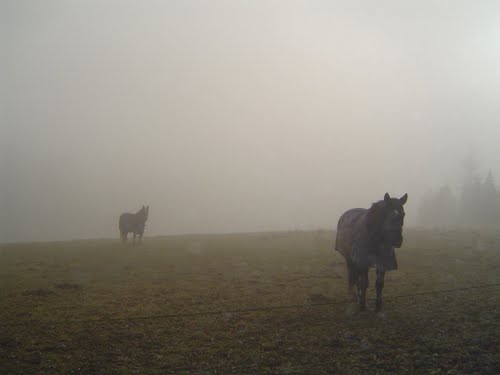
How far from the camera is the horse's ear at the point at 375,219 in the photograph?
1128cm

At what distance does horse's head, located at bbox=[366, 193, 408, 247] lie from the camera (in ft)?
35.8

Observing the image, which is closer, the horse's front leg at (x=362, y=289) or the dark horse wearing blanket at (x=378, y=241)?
the dark horse wearing blanket at (x=378, y=241)

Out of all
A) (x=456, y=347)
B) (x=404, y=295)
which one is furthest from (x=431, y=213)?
(x=456, y=347)

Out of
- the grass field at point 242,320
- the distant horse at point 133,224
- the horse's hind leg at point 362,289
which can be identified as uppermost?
the distant horse at point 133,224

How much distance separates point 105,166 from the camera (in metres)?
184

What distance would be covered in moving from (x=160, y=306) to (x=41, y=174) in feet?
480

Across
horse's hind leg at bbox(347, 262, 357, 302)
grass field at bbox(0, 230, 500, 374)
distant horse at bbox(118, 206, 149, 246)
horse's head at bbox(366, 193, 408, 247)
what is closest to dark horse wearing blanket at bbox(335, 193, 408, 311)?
horse's head at bbox(366, 193, 408, 247)

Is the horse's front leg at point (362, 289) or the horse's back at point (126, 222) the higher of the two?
the horse's back at point (126, 222)

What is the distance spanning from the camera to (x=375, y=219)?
11406 mm

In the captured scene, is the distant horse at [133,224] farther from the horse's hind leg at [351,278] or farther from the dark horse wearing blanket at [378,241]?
the dark horse wearing blanket at [378,241]

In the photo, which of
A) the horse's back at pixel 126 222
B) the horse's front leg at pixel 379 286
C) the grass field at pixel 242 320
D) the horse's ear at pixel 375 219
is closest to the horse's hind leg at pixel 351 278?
the grass field at pixel 242 320


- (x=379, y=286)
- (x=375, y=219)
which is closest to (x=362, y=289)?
(x=379, y=286)

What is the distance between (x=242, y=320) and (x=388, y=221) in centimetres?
536

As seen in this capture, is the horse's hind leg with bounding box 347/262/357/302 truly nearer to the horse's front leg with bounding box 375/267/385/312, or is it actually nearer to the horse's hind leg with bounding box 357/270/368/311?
the horse's hind leg with bounding box 357/270/368/311
